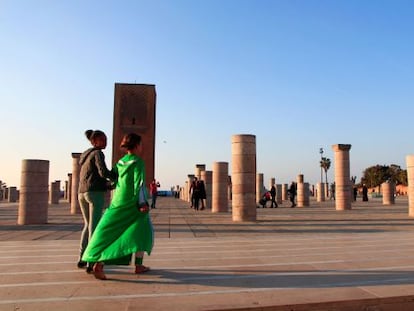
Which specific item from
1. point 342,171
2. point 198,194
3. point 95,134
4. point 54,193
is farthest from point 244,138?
point 54,193

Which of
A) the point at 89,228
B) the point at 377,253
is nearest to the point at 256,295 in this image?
the point at 89,228

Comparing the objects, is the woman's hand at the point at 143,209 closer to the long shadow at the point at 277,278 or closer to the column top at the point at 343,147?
the long shadow at the point at 277,278

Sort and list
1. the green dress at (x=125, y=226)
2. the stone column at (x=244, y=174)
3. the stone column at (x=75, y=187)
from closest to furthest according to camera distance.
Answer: the green dress at (x=125, y=226) < the stone column at (x=244, y=174) < the stone column at (x=75, y=187)

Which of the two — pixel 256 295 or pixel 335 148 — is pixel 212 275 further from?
pixel 335 148

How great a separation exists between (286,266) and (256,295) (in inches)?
76.5

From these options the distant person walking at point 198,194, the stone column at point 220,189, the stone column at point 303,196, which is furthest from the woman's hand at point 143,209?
the stone column at point 303,196

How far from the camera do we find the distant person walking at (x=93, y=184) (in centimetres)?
625

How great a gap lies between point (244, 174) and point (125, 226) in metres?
11.6

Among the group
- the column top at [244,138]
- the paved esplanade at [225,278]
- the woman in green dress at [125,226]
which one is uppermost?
the column top at [244,138]

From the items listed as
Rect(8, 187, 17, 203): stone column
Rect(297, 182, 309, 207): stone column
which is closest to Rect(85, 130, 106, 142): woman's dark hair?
Rect(297, 182, 309, 207): stone column

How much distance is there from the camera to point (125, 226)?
5727mm

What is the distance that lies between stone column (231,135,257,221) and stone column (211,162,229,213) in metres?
8.27

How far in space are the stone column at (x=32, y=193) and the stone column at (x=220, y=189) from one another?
11467 millimetres

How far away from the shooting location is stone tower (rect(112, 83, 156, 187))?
18.3 m
